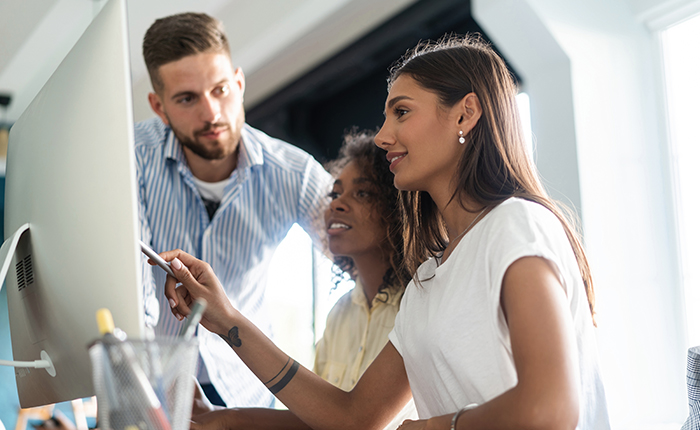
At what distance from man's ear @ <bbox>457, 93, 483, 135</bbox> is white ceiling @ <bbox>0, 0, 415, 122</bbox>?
6.68 feet

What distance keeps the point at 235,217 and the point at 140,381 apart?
4.72ft

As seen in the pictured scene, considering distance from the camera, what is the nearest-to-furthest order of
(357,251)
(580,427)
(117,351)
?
(117,351) → (580,427) → (357,251)

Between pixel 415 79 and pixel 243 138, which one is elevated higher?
pixel 243 138

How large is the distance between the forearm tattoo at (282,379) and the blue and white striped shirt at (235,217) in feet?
2.17

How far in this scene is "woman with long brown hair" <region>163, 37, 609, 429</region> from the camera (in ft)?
2.60

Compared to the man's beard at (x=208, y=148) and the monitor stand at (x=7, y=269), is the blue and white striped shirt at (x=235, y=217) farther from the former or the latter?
the monitor stand at (x=7, y=269)

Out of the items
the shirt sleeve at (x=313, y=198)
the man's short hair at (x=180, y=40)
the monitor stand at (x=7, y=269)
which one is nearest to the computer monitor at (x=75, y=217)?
the monitor stand at (x=7, y=269)

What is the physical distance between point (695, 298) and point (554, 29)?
47.6 inches

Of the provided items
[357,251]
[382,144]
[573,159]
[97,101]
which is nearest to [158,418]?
[97,101]

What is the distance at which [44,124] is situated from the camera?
2.75 feet

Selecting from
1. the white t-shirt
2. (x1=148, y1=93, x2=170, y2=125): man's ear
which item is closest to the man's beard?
(x1=148, y1=93, x2=170, y2=125): man's ear

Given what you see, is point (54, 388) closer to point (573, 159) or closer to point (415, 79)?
point (415, 79)

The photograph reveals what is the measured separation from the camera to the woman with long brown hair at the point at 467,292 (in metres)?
0.79

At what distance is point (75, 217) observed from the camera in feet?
2.30
